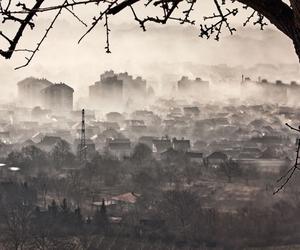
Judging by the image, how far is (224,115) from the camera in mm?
80312

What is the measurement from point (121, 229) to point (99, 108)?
245 feet

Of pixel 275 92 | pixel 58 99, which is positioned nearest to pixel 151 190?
pixel 58 99

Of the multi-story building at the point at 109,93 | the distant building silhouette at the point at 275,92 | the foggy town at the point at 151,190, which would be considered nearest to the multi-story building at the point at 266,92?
the distant building silhouette at the point at 275,92

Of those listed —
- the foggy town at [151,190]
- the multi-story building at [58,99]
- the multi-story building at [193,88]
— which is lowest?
the foggy town at [151,190]

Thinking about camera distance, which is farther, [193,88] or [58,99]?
[193,88]

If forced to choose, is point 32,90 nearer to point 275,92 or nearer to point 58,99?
point 58,99

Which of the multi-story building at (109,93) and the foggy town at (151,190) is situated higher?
the multi-story building at (109,93)

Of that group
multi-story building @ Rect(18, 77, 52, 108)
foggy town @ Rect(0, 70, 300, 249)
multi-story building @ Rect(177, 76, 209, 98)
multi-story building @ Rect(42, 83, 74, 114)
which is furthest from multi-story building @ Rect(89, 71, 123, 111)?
foggy town @ Rect(0, 70, 300, 249)

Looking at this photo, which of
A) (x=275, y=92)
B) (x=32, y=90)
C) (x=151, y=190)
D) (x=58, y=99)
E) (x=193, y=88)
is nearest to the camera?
(x=151, y=190)

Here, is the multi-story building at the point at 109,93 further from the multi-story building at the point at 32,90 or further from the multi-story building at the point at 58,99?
the multi-story building at the point at 58,99

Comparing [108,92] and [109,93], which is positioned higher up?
[108,92]

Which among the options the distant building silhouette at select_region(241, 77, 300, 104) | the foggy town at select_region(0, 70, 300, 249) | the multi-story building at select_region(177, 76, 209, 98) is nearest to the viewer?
the foggy town at select_region(0, 70, 300, 249)

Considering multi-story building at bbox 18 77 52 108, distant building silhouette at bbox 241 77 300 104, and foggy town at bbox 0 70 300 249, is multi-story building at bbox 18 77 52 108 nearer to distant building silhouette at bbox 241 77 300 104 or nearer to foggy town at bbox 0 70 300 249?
foggy town at bbox 0 70 300 249

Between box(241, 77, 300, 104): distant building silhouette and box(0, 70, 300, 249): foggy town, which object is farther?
box(241, 77, 300, 104): distant building silhouette
